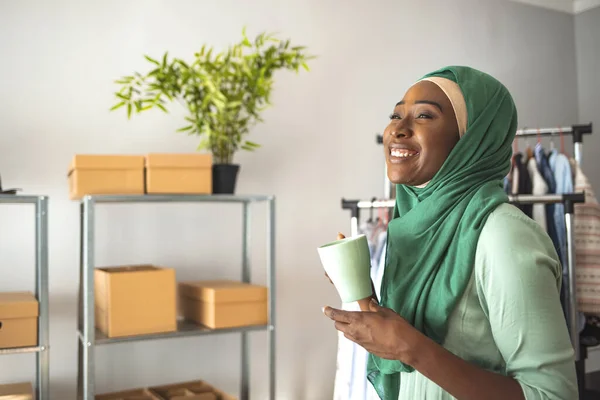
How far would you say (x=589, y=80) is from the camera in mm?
4070

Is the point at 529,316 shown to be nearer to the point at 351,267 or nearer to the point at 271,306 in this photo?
the point at 351,267

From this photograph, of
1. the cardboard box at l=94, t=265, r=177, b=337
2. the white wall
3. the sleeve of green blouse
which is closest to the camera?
the sleeve of green blouse

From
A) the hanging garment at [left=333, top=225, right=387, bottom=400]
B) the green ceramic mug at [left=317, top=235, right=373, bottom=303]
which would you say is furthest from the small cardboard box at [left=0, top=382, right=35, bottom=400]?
the green ceramic mug at [left=317, top=235, right=373, bottom=303]

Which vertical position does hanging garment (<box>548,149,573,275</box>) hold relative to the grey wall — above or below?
below

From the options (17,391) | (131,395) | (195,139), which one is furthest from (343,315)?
(195,139)

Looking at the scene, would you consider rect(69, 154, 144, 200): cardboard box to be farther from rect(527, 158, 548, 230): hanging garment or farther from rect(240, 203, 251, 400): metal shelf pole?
rect(527, 158, 548, 230): hanging garment

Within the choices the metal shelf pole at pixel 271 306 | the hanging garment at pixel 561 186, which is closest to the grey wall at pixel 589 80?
the hanging garment at pixel 561 186

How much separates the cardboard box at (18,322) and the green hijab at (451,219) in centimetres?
142

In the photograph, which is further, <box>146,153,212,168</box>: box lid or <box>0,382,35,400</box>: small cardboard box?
<box>146,153,212,168</box>: box lid

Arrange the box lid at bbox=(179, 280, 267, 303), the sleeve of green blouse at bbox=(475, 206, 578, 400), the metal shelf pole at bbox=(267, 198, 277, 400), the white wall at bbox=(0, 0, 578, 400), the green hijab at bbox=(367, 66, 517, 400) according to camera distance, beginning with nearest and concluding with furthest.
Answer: the sleeve of green blouse at bbox=(475, 206, 578, 400), the green hijab at bbox=(367, 66, 517, 400), the box lid at bbox=(179, 280, 267, 303), the metal shelf pole at bbox=(267, 198, 277, 400), the white wall at bbox=(0, 0, 578, 400)

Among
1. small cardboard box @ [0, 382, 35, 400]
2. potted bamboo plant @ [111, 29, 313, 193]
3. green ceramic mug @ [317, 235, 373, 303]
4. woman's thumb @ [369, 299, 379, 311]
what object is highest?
potted bamboo plant @ [111, 29, 313, 193]

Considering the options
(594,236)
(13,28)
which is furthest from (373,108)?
(13,28)

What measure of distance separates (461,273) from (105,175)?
1.56 m

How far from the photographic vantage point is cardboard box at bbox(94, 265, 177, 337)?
2.16 metres
